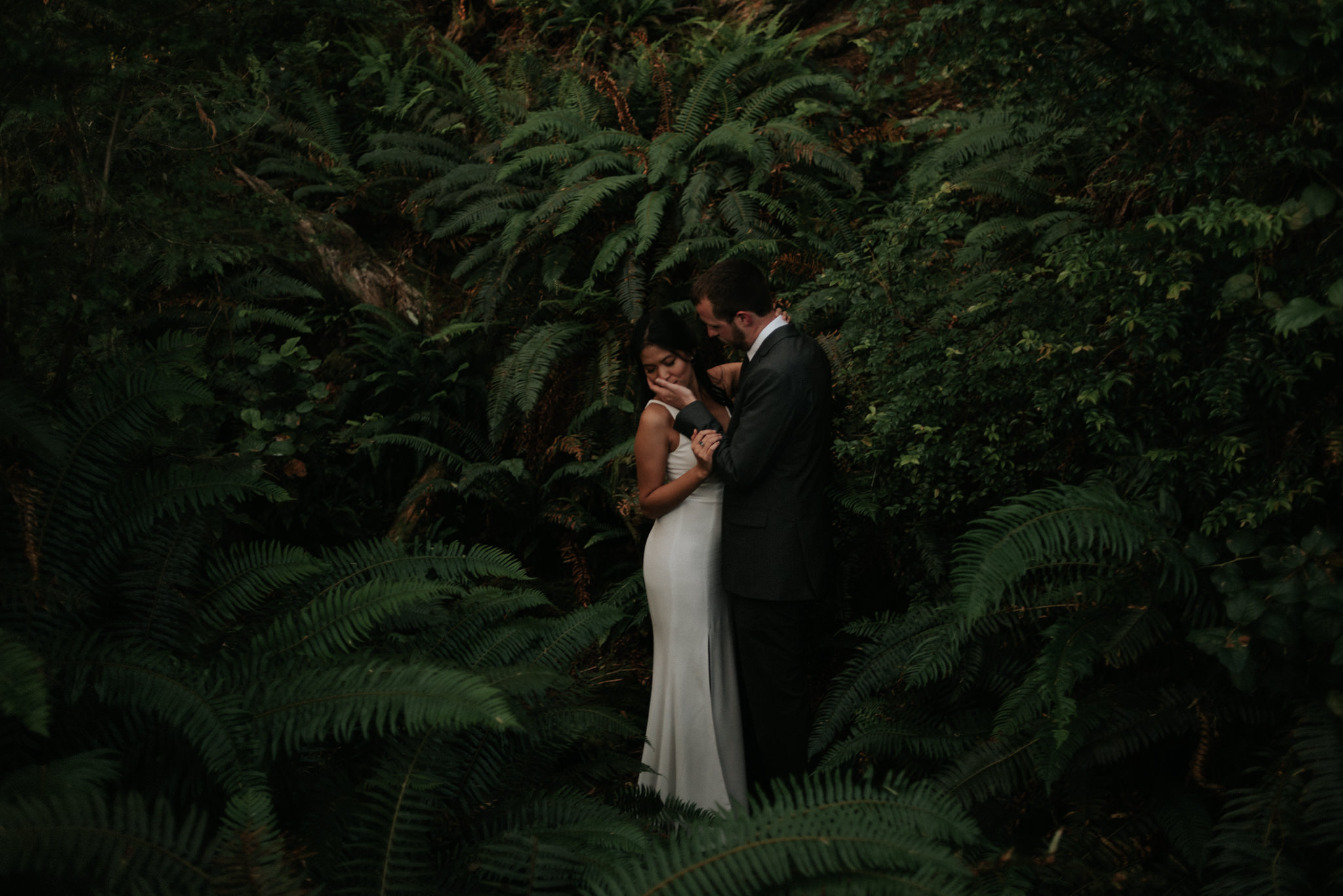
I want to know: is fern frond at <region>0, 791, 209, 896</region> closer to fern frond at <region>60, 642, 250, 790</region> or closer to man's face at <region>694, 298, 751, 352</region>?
fern frond at <region>60, 642, 250, 790</region>

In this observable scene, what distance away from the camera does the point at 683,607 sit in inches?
135

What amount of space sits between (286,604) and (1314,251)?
10.9ft

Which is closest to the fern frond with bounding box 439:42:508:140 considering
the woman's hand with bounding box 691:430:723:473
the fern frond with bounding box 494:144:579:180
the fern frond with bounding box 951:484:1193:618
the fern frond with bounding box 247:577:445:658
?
the fern frond with bounding box 494:144:579:180

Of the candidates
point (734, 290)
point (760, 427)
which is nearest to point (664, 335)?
point (734, 290)

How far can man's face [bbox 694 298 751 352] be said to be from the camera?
337cm

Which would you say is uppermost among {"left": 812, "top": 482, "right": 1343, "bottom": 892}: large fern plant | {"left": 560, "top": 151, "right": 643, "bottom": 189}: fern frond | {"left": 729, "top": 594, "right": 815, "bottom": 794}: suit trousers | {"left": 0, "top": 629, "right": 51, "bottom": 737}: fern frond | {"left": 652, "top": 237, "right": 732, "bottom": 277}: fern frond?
{"left": 560, "top": 151, "right": 643, "bottom": 189}: fern frond

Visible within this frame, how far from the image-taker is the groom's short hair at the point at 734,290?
10.9 ft

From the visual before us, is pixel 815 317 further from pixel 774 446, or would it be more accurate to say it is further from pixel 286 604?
pixel 286 604

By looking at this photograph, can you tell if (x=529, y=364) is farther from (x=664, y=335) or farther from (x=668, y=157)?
(x=664, y=335)

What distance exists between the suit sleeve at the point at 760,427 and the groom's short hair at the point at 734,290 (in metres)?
0.31

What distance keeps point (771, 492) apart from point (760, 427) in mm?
300

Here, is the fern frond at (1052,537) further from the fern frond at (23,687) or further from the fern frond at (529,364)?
the fern frond at (529,364)

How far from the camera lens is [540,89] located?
6266mm

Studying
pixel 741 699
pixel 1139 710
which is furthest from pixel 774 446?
pixel 1139 710
